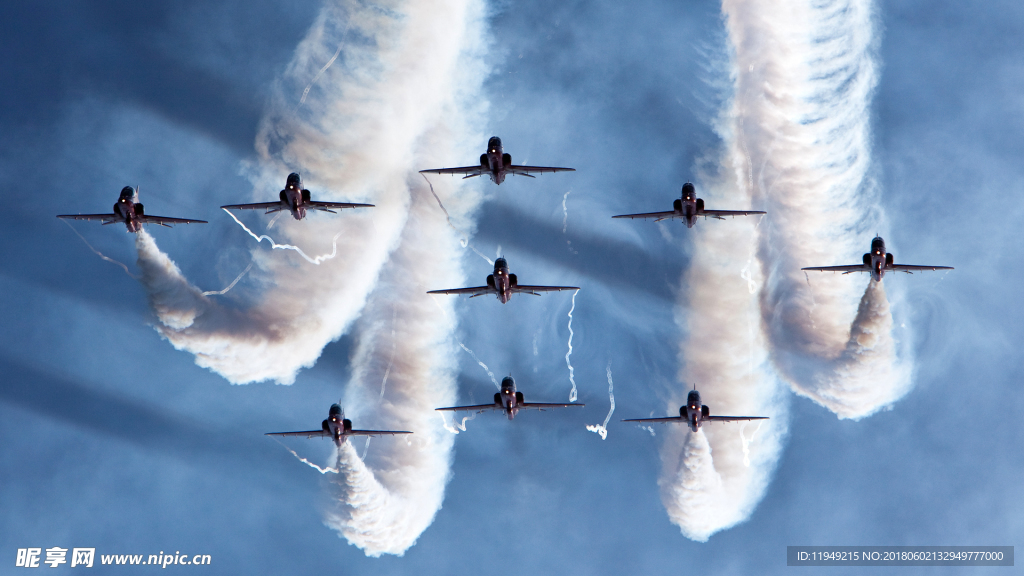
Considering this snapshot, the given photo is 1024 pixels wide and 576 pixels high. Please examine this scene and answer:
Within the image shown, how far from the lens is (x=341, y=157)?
58406mm

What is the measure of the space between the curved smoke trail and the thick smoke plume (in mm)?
23870

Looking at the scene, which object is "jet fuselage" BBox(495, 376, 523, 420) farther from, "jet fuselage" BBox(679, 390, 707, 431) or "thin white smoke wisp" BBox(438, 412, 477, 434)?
"jet fuselage" BBox(679, 390, 707, 431)

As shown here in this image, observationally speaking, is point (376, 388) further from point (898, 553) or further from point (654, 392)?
point (898, 553)

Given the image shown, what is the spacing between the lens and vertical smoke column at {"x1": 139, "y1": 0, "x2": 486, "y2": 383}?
56.7m

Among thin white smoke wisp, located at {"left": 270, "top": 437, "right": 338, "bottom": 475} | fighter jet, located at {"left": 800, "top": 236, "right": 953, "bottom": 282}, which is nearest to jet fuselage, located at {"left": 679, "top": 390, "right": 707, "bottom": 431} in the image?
fighter jet, located at {"left": 800, "top": 236, "right": 953, "bottom": 282}

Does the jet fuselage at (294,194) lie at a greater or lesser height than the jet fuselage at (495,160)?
lesser

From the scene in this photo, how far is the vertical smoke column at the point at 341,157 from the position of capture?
5669cm

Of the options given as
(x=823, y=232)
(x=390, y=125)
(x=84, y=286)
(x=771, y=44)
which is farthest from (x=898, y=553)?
(x=84, y=286)

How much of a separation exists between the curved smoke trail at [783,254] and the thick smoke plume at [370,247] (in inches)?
940

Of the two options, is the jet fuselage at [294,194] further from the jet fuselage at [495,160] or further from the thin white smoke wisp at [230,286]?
the jet fuselage at [495,160]

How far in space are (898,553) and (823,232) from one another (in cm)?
3821

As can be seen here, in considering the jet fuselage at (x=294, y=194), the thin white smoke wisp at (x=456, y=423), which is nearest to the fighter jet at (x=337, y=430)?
the thin white smoke wisp at (x=456, y=423)

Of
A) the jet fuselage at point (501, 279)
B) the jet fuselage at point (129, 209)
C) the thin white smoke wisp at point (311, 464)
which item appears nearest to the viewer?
the jet fuselage at point (129, 209)

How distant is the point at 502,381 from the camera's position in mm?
59438
